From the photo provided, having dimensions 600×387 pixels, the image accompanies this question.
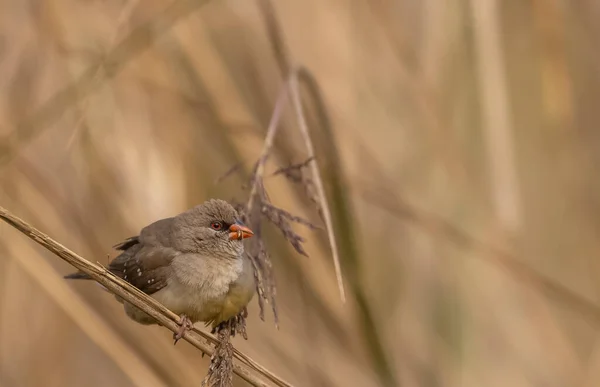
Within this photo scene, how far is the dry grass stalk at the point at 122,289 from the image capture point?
54.1 inches

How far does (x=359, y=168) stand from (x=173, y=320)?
1029 millimetres

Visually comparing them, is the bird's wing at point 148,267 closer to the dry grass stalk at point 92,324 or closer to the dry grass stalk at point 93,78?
the dry grass stalk at point 92,324

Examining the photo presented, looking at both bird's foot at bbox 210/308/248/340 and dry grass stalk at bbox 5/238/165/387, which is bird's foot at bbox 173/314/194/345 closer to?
bird's foot at bbox 210/308/248/340

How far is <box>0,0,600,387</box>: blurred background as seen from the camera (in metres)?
2.11

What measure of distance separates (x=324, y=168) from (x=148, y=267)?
656mm

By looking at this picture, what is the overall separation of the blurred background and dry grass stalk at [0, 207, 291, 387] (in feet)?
1.21

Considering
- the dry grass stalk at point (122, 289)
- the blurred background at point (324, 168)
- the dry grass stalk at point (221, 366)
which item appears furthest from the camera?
the blurred background at point (324, 168)

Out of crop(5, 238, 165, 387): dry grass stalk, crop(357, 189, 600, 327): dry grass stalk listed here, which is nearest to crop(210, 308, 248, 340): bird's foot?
crop(5, 238, 165, 387): dry grass stalk

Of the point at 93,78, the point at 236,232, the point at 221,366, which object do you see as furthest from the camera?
the point at 236,232

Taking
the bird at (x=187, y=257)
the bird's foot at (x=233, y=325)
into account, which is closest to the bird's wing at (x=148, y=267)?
the bird at (x=187, y=257)

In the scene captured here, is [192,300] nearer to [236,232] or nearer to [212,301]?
[212,301]

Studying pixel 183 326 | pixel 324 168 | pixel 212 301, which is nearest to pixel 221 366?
pixel 183 326

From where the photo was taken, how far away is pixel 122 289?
1514mm

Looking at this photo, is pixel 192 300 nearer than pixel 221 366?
No
